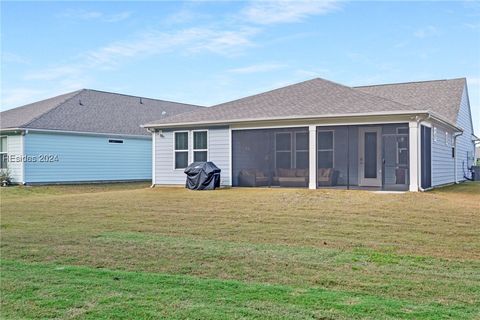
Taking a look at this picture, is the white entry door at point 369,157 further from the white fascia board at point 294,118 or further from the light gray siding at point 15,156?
the light gray siding at point 15,156

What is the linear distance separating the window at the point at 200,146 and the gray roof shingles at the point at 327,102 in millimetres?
602

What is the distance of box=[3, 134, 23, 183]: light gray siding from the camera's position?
894 inches

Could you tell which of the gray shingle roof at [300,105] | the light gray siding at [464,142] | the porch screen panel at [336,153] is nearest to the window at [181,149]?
the gray shingle roof at [300,105]

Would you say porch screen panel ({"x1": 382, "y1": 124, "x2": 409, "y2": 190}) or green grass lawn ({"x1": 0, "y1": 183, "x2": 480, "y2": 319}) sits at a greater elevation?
porch screen panel ({"x1": 382, "y1": 124, "x2": 409, "y2": 190})

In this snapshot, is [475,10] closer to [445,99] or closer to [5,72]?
[445,99]

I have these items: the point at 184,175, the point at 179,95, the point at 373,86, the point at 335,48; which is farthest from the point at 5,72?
the point at 179,95

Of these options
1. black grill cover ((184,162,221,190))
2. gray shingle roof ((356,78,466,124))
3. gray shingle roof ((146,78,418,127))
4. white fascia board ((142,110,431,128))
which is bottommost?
black grill cover ((184,162,221,190))

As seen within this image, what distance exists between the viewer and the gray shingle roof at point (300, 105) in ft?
53.9

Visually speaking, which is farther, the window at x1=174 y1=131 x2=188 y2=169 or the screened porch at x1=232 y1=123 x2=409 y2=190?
the window at x1=174 y1=131 x2=188 y2=169

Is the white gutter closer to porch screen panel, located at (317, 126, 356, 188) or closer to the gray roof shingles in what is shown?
the gray roof shingles

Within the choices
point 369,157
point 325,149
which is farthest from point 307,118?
point 369,157

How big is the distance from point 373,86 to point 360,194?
39.6ft

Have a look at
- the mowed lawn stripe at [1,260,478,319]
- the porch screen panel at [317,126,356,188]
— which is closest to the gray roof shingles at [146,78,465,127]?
the porch screen panel at [317,126,356,188]

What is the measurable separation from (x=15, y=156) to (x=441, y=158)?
18.2 metres
